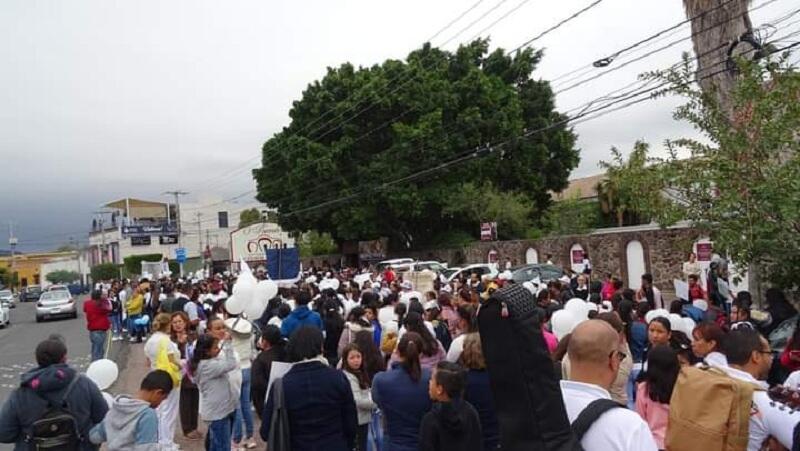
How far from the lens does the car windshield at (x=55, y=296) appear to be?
1113 inches

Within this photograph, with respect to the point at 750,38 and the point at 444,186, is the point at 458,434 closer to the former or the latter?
the point at 750,38

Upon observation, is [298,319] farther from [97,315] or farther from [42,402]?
[97,315]

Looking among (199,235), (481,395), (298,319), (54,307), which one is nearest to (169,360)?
(298,319)

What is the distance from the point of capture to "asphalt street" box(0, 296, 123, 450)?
46.9 feet

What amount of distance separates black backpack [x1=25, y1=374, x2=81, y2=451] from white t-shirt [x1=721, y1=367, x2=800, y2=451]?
4.39m

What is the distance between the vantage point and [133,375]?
13.2 metres

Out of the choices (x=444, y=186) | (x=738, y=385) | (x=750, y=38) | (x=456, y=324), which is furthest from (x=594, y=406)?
(x=444, y=186)

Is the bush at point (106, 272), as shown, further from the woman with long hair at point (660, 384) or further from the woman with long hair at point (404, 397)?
the woman with long hair at point (660, 384)

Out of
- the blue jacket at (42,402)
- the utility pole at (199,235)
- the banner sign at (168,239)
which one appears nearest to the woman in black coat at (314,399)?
the blue jacket at (42,402)

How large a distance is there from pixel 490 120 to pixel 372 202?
733 centimetres

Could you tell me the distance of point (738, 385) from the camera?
309 centimetres

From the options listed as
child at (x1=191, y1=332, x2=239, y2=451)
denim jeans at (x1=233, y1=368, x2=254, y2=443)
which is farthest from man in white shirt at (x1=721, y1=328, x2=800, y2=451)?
denim jeans at (x1=233, y1=368, x2=254, y2=443)

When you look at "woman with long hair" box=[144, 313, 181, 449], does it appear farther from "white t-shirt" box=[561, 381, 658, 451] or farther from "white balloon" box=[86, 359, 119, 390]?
"white t-shirt" box=[561, 381, 658, 451]

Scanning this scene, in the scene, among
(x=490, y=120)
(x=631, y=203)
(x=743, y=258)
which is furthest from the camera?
(x=490, y=120)
